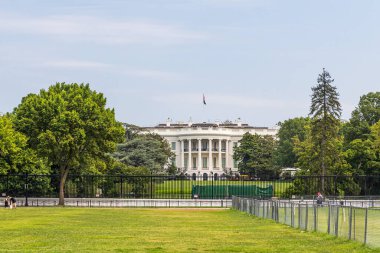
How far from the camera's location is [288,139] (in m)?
162

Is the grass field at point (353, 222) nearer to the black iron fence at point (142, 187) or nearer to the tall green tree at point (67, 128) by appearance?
the tall green tree at point (67, 128)

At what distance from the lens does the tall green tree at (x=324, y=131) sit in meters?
103

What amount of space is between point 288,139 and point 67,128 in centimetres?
9176

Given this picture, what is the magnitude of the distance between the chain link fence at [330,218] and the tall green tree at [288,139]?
357 feet

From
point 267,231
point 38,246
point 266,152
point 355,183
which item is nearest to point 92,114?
point 355,183

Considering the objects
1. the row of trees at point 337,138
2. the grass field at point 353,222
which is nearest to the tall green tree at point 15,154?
the row of trees at point 337,138

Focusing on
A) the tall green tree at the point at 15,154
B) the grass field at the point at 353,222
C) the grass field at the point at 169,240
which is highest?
the tall green tree at the point at 15,154

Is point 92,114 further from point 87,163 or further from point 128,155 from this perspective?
point 128,155

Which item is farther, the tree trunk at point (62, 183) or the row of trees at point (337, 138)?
the row of trees at point (337, 138)

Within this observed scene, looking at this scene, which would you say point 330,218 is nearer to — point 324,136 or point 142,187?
point 142,187

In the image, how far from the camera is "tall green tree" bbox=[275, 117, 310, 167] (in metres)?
157

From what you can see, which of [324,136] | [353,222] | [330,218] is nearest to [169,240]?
[330,218]

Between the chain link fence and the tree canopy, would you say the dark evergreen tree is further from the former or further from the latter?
the chain link fence

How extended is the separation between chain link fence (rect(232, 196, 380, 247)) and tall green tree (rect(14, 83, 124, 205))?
99.6 feet
